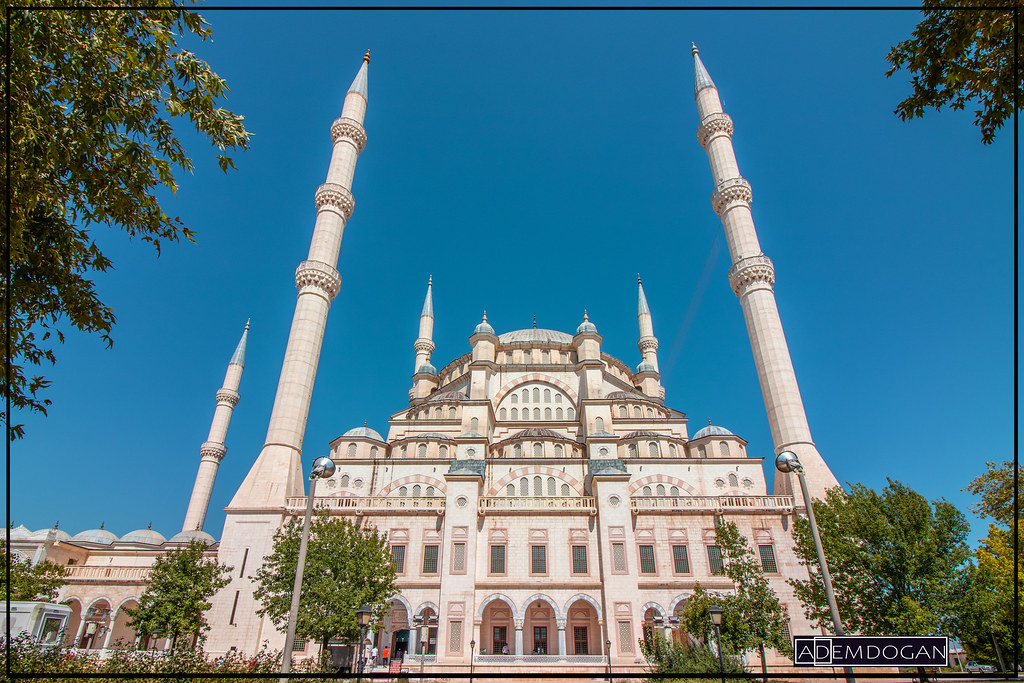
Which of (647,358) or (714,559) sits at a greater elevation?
(647,358)

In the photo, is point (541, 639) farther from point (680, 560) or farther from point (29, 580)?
point (29, 580)

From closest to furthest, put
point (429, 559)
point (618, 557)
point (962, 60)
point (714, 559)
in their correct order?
point (962, 60)
point (618, 557)
point (714, 559)
point (429, 559)

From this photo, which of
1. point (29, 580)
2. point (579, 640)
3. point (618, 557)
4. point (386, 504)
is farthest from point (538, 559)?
point (29, 580)

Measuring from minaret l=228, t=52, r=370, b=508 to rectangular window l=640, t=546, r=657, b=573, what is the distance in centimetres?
1850

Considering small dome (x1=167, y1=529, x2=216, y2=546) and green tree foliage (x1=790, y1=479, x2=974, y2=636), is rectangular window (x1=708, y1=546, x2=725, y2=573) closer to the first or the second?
green tree foliage (x1=790, y1=479, x2=974, y2=636)

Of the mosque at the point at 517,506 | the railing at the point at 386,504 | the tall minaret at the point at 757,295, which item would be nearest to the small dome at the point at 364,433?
the mosque at the point at 517,506

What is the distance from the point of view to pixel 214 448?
48.9 metres

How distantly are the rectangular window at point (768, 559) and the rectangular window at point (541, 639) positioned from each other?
11.9 m

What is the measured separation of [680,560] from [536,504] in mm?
7791

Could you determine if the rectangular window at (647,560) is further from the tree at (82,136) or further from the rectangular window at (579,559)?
the tree at (82,136)

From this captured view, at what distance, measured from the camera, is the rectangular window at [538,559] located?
92.1 ft

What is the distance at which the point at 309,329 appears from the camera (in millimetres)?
34562

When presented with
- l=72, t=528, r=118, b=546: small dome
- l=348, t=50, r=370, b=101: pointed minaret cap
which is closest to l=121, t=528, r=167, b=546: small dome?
l=72, t=528, r=118, b=546: small dome

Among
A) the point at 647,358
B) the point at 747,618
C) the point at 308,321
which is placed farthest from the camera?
the point at 647,358
